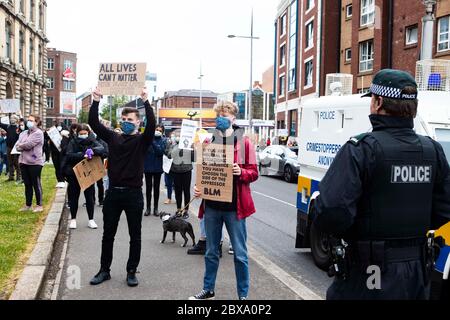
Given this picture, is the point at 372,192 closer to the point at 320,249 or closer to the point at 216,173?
the point at 216,173

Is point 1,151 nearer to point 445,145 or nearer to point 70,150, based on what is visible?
point 70,150

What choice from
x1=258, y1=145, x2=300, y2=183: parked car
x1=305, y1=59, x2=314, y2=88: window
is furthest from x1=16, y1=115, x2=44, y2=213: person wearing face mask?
x1=305, y1=59, x2=314, y2=88: window

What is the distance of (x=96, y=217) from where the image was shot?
10.8m

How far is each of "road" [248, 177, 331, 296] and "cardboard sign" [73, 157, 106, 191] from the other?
2.75 metres

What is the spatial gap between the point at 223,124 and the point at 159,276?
2.21m

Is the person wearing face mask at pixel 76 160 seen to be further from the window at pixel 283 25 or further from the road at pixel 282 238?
the window at pixel 283 25

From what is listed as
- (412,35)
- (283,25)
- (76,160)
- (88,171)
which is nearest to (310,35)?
(283,25)

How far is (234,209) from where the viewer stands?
5035 millimetres

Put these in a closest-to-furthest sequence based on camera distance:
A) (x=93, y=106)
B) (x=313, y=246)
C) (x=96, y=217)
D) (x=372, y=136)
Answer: (x=372, y=136)
(x=93, y=106)
(x=313, y=246)
(x=96, y=217)

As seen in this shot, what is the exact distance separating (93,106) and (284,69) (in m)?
45.4

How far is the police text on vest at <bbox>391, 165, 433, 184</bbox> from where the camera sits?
2729 mm

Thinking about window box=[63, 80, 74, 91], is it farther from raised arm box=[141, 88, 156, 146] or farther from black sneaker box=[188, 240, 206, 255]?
raised arm box=[141, 88, 156, 146]

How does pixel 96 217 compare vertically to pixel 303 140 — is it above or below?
below

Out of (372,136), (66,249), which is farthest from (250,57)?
(372,136)
